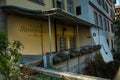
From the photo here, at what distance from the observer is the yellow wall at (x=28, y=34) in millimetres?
9391

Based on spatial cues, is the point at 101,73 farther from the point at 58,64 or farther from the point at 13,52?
the point at 13,52

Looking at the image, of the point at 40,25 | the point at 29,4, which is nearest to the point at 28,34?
the point at 40,25

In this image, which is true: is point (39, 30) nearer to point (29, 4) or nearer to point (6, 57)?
point (29, 4)

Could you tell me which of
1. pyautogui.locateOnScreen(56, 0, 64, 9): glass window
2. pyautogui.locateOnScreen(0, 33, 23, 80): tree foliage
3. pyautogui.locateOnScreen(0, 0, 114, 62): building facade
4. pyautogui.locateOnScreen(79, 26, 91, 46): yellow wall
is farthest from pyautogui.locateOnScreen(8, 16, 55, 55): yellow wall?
pyautogui.locateOnScreen(79, 26, 91, 46): yellow wall

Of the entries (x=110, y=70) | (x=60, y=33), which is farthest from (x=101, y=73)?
(x=60, y=33)

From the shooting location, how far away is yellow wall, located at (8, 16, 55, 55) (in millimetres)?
9391

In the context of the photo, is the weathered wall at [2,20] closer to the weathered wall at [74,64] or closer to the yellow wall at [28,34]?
the yellow wall at [28,34]

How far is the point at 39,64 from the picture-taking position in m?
8.06

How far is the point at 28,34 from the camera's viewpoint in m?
10.8

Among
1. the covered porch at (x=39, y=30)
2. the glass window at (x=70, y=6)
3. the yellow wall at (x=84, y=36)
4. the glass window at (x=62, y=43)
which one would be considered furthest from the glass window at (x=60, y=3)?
the yellow wall at (x=84, y=36)

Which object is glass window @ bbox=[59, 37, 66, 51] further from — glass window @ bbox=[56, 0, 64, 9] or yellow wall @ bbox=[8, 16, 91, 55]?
glass window @ bbox=[56, 0, 64, 9]

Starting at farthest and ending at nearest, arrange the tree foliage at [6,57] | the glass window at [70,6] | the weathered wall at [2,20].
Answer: the glass window at [70,6]
the weathered wall at [2,20]
the tree foliage at [6,57]

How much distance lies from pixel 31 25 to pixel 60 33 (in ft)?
12.5

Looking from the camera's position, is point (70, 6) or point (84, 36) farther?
point (84, 36)
